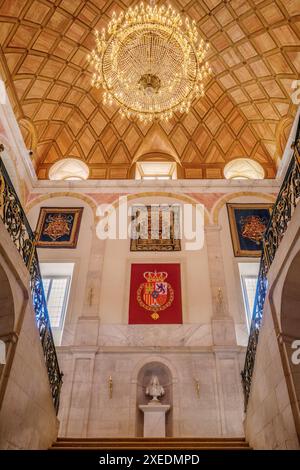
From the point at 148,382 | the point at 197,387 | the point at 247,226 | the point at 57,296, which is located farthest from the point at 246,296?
the point at 57,296

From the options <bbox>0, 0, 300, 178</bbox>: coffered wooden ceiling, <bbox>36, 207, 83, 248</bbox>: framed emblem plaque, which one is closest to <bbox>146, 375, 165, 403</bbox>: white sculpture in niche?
<bbox>36, 207, 83, 248</bbox>: framed emblem plaque

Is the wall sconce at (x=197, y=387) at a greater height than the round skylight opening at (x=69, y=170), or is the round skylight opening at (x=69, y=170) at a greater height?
the round skylight opening at (x=69, y=170)

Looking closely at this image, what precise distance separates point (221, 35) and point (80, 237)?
7.55 m

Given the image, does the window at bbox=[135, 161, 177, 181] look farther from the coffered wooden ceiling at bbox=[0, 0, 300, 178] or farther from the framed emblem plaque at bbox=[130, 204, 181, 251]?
the framed emblem plaque at bbox=[130, 204, 181, 251]

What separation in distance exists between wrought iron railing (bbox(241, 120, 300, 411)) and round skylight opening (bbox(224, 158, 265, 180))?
8.14 metres

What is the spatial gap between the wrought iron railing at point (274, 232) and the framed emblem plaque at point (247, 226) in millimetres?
5056

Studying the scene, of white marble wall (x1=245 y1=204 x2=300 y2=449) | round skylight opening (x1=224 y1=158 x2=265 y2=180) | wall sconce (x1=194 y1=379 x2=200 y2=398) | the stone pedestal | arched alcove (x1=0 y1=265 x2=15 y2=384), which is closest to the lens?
white marble wall (x1=245 y1=204 x2=300 y2=449)

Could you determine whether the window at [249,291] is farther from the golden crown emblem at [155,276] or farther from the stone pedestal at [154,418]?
the stone pedestal at [154,418]

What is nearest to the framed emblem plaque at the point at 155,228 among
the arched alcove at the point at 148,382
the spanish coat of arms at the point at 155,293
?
the spanish coat of arms at the point at 155,293

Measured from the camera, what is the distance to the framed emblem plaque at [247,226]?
11.0 meters

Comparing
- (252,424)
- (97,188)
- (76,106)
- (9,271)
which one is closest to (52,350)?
(9,271)

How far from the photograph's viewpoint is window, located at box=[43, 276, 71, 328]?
998 cm

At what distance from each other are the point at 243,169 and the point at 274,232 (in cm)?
892

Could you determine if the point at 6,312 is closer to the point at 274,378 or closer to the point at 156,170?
the point at 274,378
